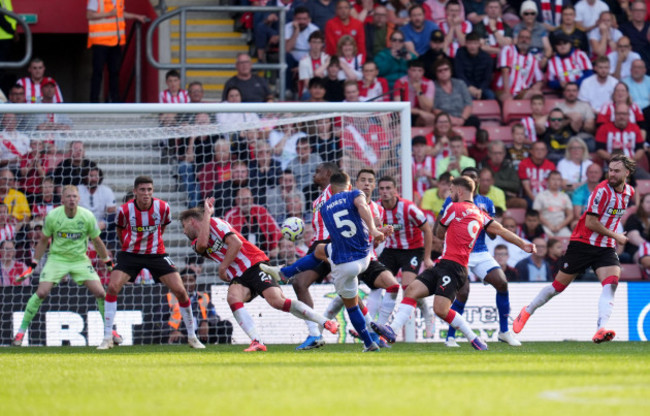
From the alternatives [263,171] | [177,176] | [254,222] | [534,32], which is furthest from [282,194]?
[534,32]

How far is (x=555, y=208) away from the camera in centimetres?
1669

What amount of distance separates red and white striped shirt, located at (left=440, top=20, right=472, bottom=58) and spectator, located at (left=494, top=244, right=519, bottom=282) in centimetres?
456

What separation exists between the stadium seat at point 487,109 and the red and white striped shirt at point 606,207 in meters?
6.41

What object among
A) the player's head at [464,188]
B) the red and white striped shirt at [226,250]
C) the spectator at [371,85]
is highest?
the spectator at [371,85]

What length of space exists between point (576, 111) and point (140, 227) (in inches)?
331

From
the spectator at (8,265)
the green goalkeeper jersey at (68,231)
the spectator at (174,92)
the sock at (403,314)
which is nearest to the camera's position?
the sock at (403,314)

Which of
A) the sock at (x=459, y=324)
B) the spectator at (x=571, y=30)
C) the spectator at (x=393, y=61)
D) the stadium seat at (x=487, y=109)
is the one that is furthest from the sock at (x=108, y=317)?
the spectator at (x=571, y=30)

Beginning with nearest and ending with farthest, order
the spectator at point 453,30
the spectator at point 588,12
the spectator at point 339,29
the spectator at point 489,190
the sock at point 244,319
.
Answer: the sock at point 244,319
the spectator at point 489,190
the spectator at point 339,29
the spectator at point 453,30
the spectator at point 588,12

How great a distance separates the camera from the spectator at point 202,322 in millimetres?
14297

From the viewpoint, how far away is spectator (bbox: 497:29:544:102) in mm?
18688

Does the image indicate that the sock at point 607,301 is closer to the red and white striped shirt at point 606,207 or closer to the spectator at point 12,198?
the red and white striped shirt at point 606,207

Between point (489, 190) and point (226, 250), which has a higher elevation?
point (489, 190)

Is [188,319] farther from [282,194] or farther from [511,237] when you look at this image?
[511,237]

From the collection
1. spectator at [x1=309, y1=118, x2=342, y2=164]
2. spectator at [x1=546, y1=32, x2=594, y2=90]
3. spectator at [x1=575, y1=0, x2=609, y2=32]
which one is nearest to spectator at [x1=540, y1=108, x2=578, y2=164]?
spectator at [x1=546, y1=32, x2=594, y2=90]
